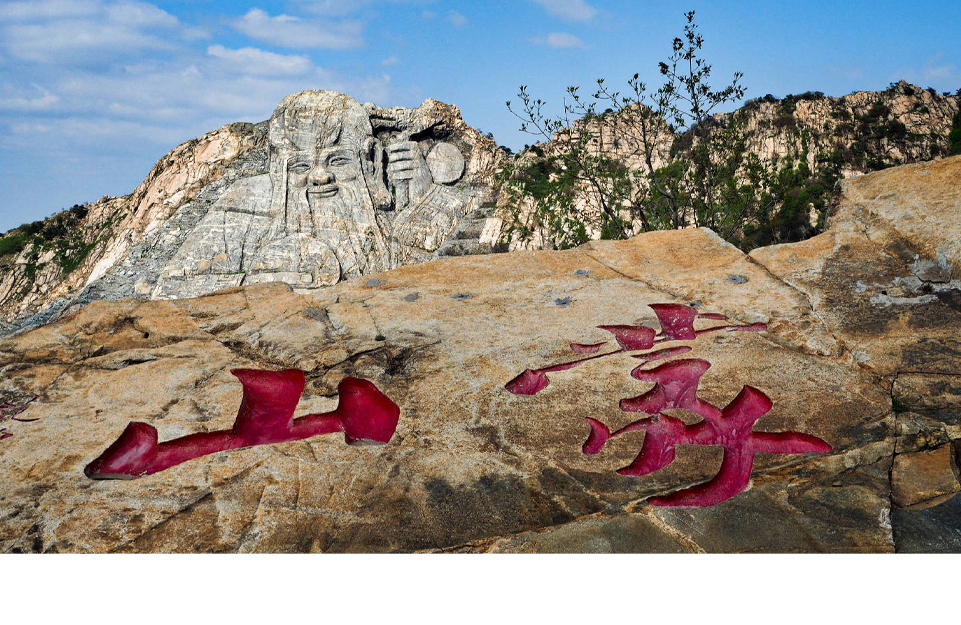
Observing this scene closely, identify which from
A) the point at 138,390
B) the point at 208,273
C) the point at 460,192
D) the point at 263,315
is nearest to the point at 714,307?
the point at 263,315

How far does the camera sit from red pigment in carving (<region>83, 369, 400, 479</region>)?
102 inches

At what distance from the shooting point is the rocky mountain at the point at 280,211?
2520 cm

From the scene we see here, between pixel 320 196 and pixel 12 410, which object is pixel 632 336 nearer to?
pixel 12 410

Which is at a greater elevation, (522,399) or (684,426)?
(522,399)

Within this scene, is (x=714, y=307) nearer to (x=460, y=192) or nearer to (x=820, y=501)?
(x=820, y=501)

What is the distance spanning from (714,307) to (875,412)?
120 centimetres

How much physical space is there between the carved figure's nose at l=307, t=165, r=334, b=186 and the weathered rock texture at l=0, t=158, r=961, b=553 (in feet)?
79.9

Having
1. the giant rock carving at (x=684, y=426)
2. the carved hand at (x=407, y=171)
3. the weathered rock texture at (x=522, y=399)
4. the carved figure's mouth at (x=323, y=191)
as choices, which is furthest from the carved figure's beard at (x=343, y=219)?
the giant rock carving at (x=684, y=426)

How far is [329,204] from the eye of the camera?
2759 cm

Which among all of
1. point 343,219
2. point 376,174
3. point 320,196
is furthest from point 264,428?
point 376,174

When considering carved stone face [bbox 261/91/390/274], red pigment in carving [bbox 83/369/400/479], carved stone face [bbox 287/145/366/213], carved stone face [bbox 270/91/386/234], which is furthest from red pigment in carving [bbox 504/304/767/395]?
carved stone face [bbox 287/145/366/213]

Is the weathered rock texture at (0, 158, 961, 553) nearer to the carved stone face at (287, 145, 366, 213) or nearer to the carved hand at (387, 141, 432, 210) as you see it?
the carved stone face at (287, 145, 366, 213)

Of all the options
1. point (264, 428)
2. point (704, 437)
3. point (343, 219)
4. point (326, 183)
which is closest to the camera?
point (704, 437)

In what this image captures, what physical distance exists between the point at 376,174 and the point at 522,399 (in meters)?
27.3
